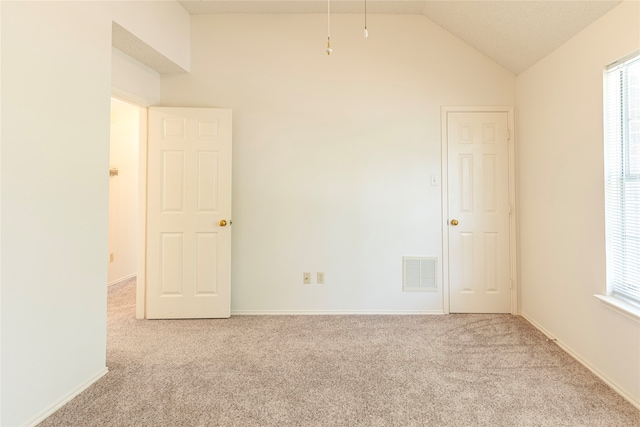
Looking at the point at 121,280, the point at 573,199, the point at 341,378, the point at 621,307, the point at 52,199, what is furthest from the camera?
the point at 121,280

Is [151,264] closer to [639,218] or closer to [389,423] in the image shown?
[389,423]

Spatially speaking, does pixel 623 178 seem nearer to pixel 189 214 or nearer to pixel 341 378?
pixel 341 378

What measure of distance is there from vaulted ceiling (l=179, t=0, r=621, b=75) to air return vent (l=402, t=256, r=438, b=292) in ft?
6.70

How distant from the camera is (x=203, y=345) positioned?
231 centimetres

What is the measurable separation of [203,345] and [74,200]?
1.38 metres

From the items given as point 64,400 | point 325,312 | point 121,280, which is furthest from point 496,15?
point 121,280

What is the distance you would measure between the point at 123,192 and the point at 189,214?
2210 millimetres

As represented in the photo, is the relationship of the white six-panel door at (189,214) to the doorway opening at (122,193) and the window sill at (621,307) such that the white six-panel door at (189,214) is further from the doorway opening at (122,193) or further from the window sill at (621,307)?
the window sill at (621,307)

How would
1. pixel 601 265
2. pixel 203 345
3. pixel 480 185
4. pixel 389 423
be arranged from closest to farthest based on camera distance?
pixel 389 423 → pixel 601 265 → pixel 203 345 → pixel 480 185

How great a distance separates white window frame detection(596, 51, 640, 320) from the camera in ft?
5.74

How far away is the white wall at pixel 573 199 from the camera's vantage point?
179 cm

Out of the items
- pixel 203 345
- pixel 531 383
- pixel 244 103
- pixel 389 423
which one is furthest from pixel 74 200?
pixel 531 383

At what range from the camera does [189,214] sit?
9.25 ft

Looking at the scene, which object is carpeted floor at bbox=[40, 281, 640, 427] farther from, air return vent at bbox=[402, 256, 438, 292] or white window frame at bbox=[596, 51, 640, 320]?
white window frame at bbox=[596, 51, 640, 320]
